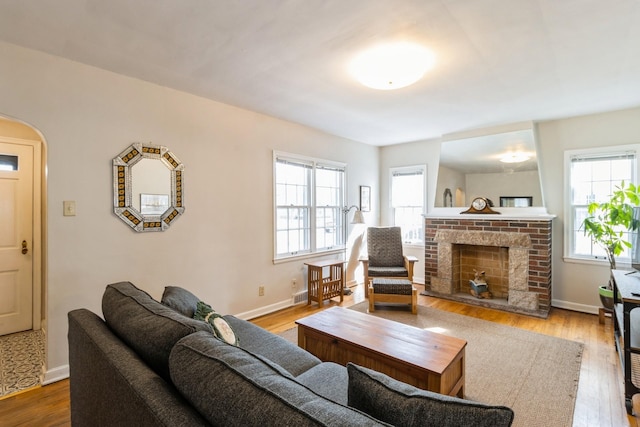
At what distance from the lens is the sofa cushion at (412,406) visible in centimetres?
72

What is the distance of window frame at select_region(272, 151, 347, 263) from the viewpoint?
393 cm

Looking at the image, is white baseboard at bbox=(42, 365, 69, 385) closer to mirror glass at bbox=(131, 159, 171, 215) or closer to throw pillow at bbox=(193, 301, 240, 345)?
mirror glass at bbox=(131, 159, 171, 215)

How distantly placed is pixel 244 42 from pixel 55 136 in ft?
5.34

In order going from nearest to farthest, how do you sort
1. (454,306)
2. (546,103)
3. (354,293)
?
(546,103)
(454,306)
(354,293)

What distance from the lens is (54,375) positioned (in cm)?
236

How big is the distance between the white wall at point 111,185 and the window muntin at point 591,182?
3.60 metres

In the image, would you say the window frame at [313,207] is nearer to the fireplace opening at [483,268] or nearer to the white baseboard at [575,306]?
the fireplace opening at [483,268]

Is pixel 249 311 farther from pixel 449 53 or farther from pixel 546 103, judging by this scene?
pixel 546 103

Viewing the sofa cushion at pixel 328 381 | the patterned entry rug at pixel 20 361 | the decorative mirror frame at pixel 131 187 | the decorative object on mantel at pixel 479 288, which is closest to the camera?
the sofa cushion at pixel 328 381

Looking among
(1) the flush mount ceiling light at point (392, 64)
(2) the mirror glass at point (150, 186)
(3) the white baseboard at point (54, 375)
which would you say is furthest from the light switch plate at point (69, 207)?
(1) the flush mount ceiling light at point (392, 64)

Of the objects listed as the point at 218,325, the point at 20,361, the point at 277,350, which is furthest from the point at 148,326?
the point at 20,361

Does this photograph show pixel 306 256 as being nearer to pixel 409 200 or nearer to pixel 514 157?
pixel 409 200

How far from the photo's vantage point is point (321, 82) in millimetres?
2826

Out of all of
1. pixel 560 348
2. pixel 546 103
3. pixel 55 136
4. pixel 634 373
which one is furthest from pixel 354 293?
pixel 55 136
